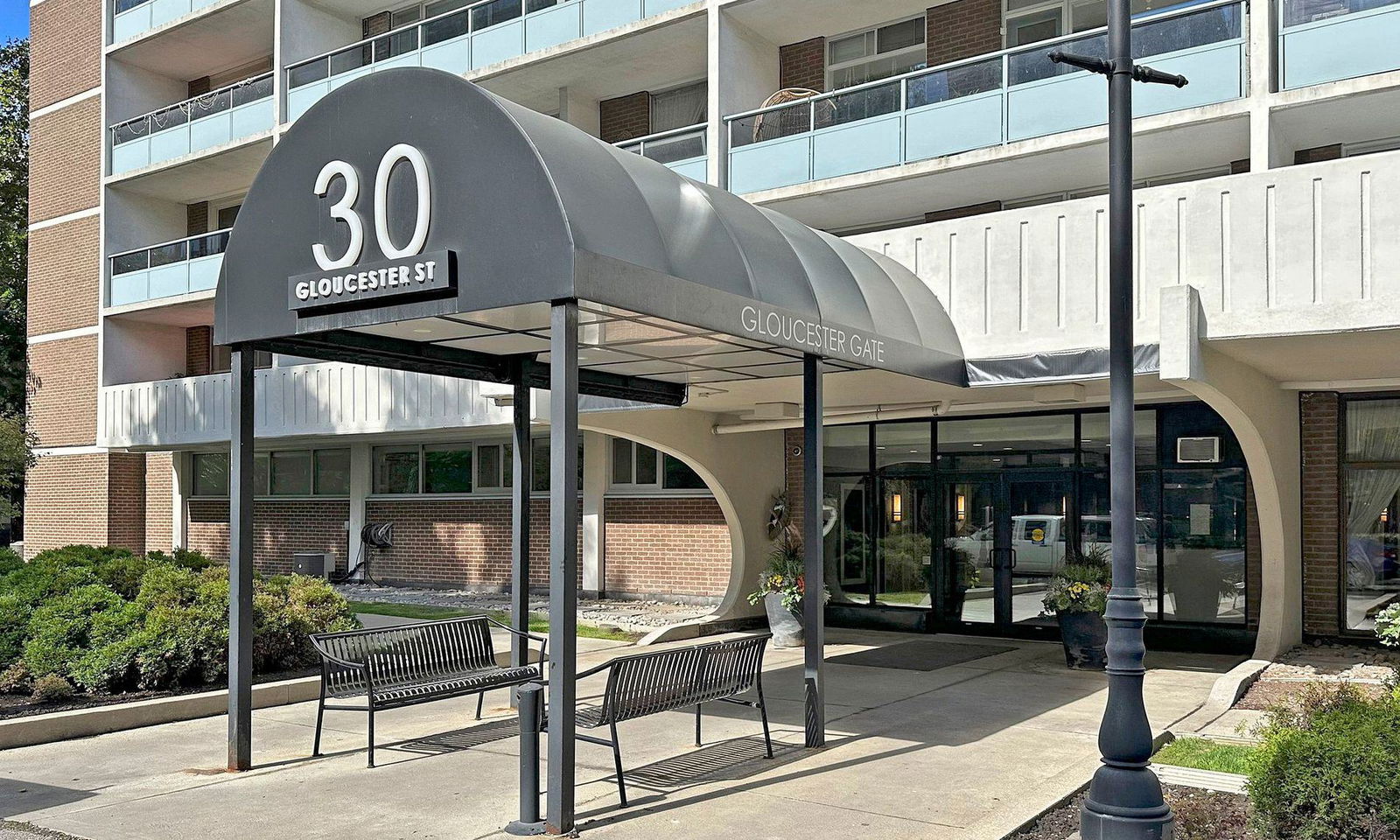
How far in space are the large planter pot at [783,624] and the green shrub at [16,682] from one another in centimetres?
863

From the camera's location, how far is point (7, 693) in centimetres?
1159

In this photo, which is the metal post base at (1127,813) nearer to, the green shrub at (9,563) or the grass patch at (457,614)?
the grass patch at (457,614)

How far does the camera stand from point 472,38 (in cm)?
2339

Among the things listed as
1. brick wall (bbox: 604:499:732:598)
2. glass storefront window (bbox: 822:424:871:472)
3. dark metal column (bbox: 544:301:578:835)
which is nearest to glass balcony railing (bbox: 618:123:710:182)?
glass storefront window (bbox: 822:424:871:472)

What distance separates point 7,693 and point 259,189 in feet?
19.6

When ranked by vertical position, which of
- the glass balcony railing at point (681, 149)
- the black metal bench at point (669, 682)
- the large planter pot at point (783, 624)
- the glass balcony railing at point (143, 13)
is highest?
the glass balcony railing at point (143, 13)

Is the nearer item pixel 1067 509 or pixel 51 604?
pixel 51 604

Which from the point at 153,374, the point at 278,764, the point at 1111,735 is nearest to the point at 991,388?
the point at 1111,735

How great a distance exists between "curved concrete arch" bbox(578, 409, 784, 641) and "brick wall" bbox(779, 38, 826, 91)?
6252 millimetres

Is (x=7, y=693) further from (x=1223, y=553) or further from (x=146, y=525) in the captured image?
(x=146, y=525)

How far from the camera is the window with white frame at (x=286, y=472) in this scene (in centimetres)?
2825

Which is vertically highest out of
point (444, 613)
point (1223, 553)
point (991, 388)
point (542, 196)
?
point (542, 196)

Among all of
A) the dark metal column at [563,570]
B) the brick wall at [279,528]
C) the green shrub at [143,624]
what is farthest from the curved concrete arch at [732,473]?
the brick wall at [279,528]

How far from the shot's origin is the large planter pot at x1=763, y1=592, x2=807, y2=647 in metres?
16.2
